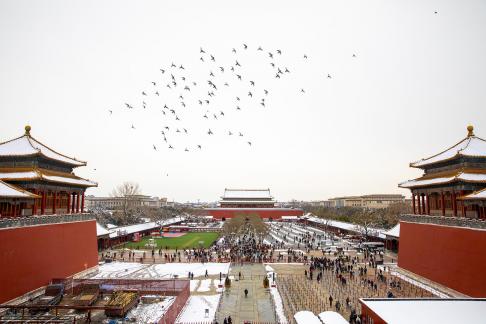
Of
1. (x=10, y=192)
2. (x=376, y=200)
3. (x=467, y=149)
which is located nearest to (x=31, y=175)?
(x=10, y=192)

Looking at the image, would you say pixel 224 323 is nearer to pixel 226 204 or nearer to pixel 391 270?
pixel 391 270

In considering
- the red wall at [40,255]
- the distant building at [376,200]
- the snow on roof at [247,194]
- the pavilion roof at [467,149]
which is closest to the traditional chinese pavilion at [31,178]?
the red wall at [40,255]

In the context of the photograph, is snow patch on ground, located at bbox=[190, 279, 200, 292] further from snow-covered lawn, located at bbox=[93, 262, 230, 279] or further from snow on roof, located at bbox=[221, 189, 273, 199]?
snow on roof, located at bbox=[221, 189, 273, 199]

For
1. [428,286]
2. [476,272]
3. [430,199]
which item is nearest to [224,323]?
[476,272]

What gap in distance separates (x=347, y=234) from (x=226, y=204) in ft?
126

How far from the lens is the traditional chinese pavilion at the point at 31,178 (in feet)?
70.6

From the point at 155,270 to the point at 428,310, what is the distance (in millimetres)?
20834

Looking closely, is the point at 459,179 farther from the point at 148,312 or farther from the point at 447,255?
the point at 148,312

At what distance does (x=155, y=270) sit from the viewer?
28.0 meters

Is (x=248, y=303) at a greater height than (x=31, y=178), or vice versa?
(x=31, y=178)

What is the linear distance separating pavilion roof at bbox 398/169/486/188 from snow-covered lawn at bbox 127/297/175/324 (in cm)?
1895

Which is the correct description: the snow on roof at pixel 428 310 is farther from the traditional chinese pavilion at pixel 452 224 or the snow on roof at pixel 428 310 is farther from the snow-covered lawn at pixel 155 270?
the snow-covered lawn at pixel 155 270

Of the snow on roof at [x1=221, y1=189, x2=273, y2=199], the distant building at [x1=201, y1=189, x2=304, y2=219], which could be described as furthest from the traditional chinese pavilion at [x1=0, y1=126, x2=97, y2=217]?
the snow on roof at [x1=221, y1=189, x2=273, y2=199]

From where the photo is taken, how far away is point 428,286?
23.2 metres
